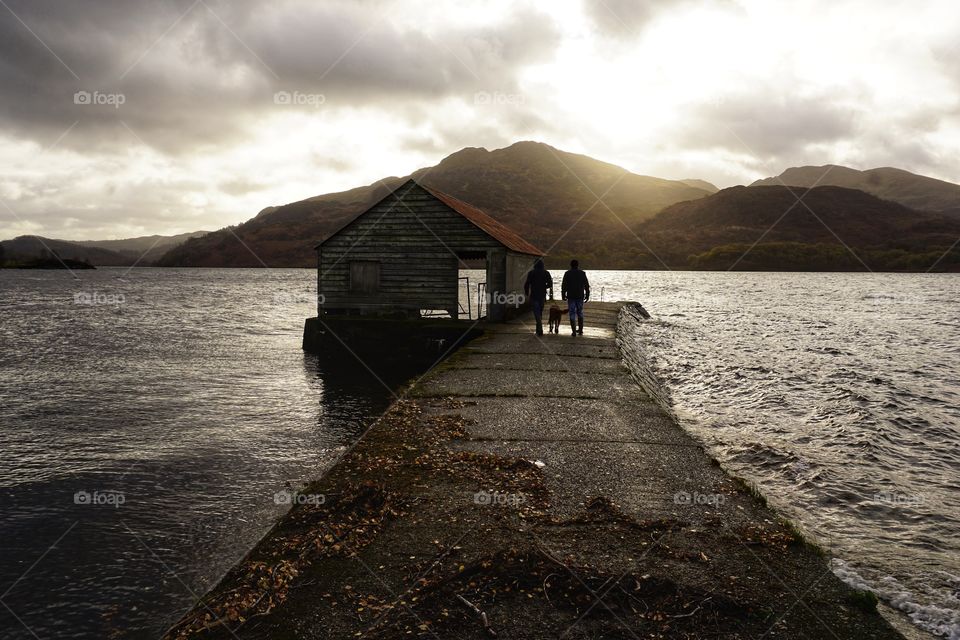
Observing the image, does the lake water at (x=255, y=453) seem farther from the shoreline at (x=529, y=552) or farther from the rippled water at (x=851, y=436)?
the shoreline at (x=529, y=552)

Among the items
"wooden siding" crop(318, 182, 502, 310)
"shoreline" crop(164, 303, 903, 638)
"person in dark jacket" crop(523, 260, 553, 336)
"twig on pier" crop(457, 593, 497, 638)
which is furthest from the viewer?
"wooden siding" crop(318, 182, 502, 310)

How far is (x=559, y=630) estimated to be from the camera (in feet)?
14.0

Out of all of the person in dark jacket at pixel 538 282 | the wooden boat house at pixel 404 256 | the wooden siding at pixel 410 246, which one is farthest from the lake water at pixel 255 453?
the person in dark jacket at pixel 538 282

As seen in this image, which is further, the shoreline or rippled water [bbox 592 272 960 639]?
rippled water [bbox 592 272 960 639]

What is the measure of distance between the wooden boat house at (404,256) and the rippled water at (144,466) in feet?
11.2

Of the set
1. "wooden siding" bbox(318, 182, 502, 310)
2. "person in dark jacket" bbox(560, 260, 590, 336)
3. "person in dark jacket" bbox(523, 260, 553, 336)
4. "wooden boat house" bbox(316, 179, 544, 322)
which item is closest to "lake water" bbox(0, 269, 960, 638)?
"wooden boat house" bbox(316, 179, 544, 322)

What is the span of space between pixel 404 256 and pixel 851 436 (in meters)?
16.5

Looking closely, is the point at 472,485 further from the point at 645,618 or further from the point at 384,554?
the point at 645,618

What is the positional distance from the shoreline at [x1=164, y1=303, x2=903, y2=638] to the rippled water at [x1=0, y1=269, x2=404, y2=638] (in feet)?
5.97

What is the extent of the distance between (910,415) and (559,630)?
16.4 m

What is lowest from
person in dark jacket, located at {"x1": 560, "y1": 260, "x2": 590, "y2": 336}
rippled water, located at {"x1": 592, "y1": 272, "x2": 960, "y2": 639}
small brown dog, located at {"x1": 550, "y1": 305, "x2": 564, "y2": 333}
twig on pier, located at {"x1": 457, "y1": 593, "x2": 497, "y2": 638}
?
rippled water, located at {"x1": 592, "y1": 272, "x2": 960, "y2": 639}

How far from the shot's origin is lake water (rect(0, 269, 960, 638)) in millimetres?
6422

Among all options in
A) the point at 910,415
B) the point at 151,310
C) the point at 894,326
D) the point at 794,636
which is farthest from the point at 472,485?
the point at 151,310

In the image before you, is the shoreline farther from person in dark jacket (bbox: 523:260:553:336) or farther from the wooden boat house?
the wooden boat house
